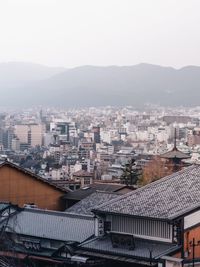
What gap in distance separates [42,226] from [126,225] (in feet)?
8.65

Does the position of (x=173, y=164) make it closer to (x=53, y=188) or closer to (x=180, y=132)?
(x=53, y=188)

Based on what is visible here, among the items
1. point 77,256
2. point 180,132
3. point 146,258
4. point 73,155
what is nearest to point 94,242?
point 77,256

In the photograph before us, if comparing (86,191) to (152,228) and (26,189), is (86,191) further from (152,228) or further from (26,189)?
(152,228)

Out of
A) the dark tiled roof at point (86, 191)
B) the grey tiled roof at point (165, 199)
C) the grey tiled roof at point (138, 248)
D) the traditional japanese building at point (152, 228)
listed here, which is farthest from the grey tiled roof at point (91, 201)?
the grey tiled roof at point (138, 248)

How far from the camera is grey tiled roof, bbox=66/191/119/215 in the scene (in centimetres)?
1989

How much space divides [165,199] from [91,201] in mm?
5012

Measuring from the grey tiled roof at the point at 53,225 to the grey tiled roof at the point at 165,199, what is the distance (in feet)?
2.53

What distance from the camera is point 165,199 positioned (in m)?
15.5

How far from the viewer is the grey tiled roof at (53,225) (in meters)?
16.3

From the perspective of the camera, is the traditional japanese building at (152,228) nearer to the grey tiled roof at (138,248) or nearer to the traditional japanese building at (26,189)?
the grey tiled roof at (138,248)

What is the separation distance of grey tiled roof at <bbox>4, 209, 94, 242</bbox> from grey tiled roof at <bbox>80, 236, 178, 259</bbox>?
0.66 metres

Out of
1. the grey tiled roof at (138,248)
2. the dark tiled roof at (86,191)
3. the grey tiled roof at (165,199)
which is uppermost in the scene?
the grey tiled roof at (165,199)

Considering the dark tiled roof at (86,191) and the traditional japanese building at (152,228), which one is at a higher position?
the traditional japanese building at (152,228)

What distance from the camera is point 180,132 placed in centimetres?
14038
